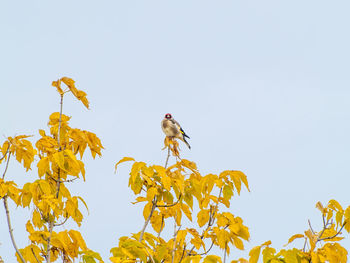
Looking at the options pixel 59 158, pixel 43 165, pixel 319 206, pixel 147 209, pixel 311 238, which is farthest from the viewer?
pixel 147 209

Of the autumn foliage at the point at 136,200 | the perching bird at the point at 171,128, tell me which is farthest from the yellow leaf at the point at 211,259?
the perching bird at the point at 171,128

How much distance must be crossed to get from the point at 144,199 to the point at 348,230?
177 cm

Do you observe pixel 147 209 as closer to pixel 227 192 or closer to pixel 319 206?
pixel 227 192

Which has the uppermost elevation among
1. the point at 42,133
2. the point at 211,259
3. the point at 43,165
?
the point at 42,133

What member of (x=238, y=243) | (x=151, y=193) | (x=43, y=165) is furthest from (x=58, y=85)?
(x=238, y=243)

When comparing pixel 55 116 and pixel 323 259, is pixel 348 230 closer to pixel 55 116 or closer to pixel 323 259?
pixel 323 259

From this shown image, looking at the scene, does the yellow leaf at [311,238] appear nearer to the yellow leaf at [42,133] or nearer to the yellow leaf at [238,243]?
the yellow leaf at [238,243]

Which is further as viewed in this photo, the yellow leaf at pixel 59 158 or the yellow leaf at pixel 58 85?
the yellow leaf at pixel 58 85

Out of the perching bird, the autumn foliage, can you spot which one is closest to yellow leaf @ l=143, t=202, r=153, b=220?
the autumn foliage

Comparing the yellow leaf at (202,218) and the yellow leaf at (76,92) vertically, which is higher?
the yellow leaf at (76,92)

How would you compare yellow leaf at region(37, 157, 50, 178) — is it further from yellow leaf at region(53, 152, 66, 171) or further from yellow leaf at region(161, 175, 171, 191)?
yellow leaf at region(161, 175, 171, 191)

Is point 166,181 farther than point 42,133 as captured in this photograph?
No

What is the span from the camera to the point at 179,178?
4.62 metres

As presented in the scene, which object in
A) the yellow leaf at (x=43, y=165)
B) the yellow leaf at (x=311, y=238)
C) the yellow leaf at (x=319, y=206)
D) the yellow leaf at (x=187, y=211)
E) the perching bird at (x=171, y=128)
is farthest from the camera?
the perching bird at (x=171, y=128)
